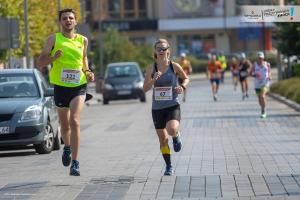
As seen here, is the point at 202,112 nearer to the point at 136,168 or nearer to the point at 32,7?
the point at 32,7

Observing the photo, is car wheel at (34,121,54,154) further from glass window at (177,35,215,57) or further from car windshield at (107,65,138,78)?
glass window at (177,35,215,57)

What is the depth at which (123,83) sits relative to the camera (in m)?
42.8

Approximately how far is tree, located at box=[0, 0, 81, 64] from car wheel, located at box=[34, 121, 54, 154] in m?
17.1

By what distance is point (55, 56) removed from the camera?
13.1 m

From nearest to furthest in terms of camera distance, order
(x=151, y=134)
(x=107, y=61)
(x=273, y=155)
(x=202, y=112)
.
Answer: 1. (x=273, y=155)
2. (x=151, y=134)
3. (x=202, y=112)
4. (x=107, y=61)

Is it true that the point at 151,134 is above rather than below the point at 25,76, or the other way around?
below

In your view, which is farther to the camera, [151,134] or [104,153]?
[151,134]

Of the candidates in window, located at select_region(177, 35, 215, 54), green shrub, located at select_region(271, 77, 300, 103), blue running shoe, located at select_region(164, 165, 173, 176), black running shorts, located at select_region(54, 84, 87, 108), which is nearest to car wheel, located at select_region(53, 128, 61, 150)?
black running shorts, located at select_region(54, 84, 87, 108)

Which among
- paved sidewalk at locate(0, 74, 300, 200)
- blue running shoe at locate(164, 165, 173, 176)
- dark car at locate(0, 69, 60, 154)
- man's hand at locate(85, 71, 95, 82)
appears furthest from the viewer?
dark car at locate(0, 69, 60, 154)

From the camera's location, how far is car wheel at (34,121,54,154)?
59.2 feet

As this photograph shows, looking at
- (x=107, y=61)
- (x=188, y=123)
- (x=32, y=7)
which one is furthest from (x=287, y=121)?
(x=107, y=61)

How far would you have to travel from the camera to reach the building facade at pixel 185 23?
96.7 m

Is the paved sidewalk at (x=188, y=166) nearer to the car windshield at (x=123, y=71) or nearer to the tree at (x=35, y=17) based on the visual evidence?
the tree at (x=35, y=17)

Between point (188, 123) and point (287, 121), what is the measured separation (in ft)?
7.78
